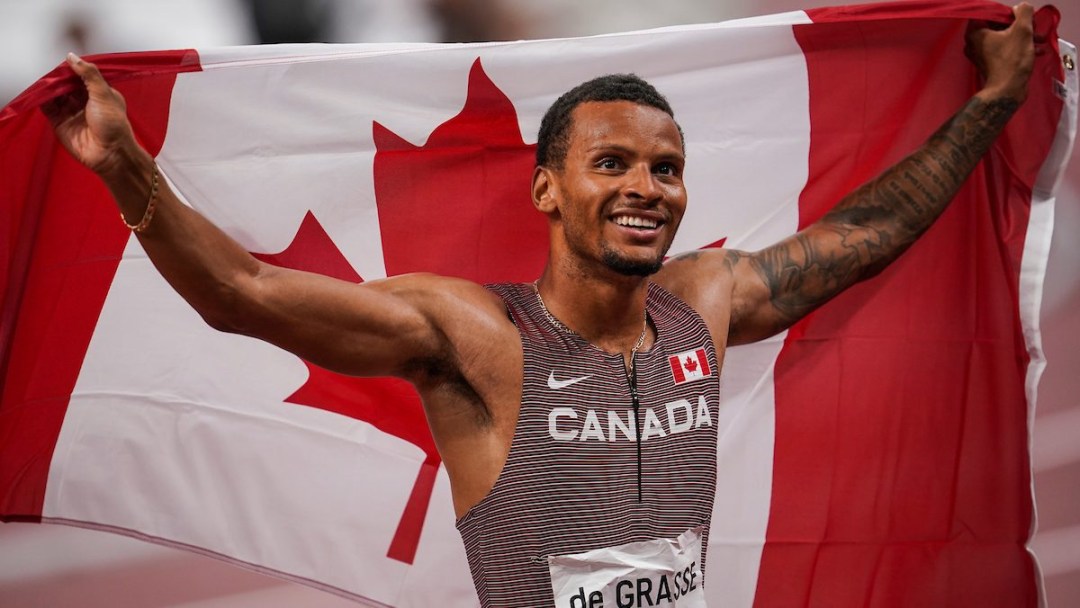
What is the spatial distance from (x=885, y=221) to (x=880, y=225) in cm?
2

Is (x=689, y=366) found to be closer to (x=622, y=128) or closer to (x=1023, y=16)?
(x=622, y=128)

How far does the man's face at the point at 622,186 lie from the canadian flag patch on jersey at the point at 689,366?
0.20 m

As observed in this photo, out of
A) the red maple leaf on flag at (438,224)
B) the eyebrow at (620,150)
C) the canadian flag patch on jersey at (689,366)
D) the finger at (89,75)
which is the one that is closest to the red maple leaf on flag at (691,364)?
the canadian flag patch on jersey at (689,366)

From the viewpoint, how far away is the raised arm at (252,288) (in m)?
1.80

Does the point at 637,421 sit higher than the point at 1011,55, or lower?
lower

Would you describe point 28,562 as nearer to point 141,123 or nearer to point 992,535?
point 141,123

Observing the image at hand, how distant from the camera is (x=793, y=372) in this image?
2941mm

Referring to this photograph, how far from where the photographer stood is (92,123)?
5.90ft

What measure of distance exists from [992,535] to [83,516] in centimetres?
226

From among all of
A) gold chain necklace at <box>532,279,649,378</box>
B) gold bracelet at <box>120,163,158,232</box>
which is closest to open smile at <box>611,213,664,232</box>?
gold chain necklace at <box>532,279,649,378</box>

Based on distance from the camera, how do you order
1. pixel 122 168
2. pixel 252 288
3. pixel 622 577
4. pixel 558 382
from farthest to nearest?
pixel 558 382
pixel 622 577
pixel 252 288
pixel 122 168

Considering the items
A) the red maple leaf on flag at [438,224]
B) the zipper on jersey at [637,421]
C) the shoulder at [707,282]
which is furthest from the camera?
the red maple leaf on flag at [438,224]

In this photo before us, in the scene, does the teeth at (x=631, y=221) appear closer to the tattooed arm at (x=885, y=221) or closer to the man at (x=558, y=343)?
the man at (x=558, y=343)

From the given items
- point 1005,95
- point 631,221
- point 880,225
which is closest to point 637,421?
point 631,221
